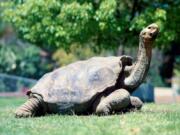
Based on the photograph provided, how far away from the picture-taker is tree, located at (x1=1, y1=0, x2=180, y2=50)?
1675cm

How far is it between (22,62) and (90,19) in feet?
62.4

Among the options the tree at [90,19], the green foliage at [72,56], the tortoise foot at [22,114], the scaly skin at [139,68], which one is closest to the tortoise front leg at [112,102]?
the scaly skin at [139,68]

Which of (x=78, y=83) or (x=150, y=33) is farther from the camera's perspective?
(x=150, y=33)

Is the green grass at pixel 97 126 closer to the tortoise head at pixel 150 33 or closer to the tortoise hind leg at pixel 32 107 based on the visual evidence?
the tortoise hind leg at pixel 32 107

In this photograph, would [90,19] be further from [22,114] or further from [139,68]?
[22,114]

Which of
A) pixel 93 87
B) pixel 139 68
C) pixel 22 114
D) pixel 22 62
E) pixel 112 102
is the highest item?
pixel 139 68

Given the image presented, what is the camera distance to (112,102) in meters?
9.27

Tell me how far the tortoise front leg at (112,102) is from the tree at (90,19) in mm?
7306

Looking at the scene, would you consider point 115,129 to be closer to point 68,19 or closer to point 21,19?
point 68,19

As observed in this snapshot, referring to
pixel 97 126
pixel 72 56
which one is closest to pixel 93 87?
pixel 97 126

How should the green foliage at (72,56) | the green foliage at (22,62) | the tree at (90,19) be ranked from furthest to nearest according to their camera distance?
1. the green foliage at (72,56)
2. the green foliage at (22,62)
3. the tree at (90,19)

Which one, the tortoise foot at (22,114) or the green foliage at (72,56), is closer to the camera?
the tortoise foot at (22,114)

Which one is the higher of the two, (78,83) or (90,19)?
(90,19)

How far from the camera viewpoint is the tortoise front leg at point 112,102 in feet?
30.2
